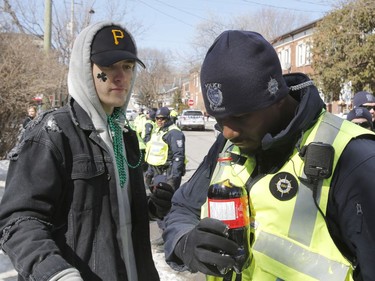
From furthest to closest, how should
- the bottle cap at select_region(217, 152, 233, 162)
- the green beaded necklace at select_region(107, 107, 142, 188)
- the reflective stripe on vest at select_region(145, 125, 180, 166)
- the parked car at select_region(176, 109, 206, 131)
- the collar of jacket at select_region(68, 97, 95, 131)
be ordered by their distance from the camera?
1. the parked car at select_region(176, 109, 206, 131)
2. the reflective stripe on vest at select_region(145, 125, 180, 166)
3. the green beaded necklace at select_region(107, 107, 142, 188)
4. the collar of jacket at select_region(68, 97, 95, 131)
5. the bottle cap at select_region(217, 152, 233, 162)

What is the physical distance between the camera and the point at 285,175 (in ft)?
4.93

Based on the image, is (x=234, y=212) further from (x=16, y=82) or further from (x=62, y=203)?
(x=16, y=82)

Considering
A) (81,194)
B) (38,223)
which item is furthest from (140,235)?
(38,223)

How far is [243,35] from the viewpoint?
1.56m

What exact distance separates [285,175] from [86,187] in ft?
3.09

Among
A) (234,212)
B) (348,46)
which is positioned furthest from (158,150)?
(348,46)

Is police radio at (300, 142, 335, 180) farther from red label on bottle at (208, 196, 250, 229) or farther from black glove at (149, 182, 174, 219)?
black glove at (149, 182, 174, 219)

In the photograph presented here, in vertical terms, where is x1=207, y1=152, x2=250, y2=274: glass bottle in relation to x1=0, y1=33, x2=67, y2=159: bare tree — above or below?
below

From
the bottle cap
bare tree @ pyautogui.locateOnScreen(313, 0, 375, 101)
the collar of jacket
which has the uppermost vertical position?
bare tree @ pyautogui.locateOnScreen(313, 0, 375, 101)

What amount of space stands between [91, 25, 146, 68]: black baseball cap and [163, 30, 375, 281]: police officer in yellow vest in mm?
700

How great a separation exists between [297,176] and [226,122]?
13.1 inches

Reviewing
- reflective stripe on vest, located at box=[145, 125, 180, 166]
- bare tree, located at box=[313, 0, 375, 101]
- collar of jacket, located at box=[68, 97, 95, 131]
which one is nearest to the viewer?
collar of jacket, located at box=[68, 97, 95, 131]

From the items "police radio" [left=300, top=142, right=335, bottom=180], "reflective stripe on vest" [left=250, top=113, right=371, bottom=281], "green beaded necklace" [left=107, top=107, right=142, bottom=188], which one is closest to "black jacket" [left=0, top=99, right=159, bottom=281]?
"green beaded necklace" [left=107, top=107, right=142, bottom=188]

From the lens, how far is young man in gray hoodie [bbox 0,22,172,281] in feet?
5.82
